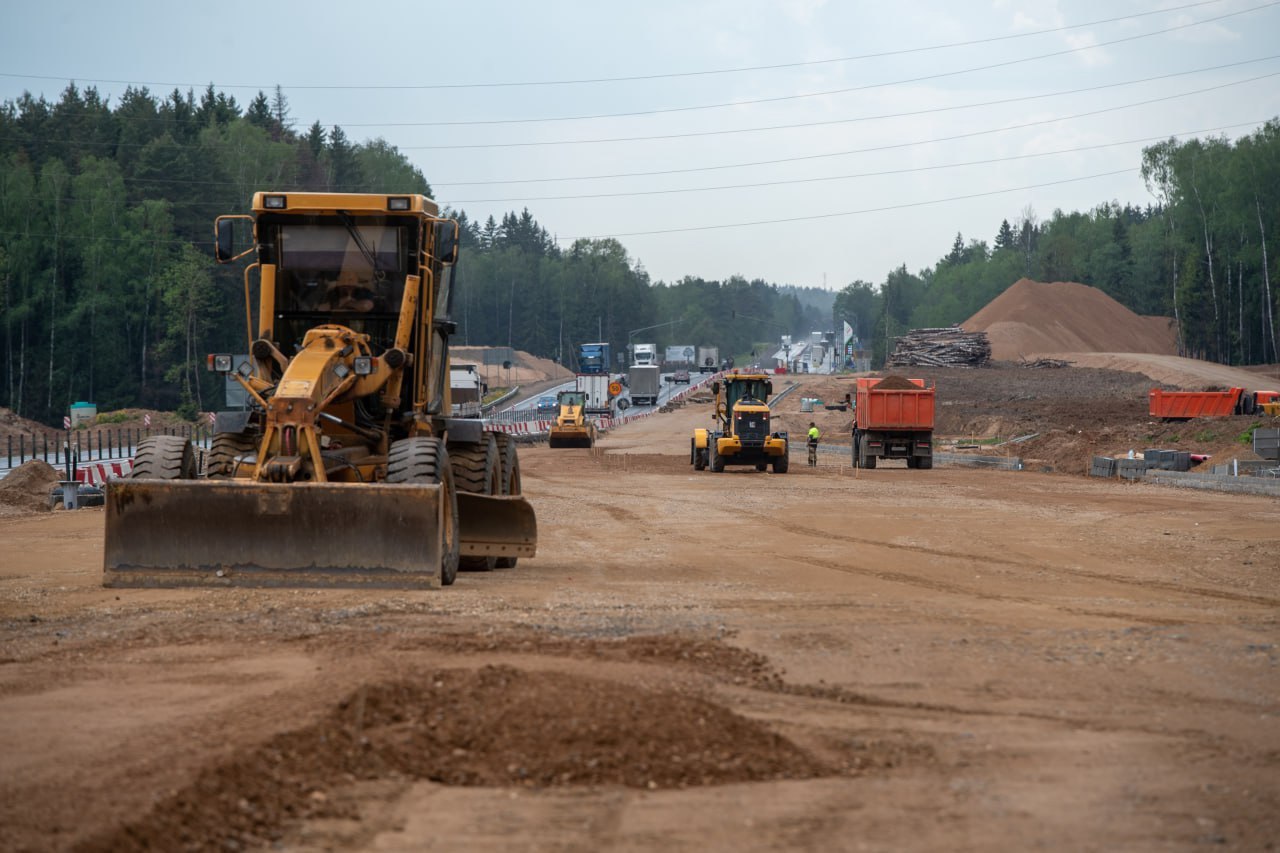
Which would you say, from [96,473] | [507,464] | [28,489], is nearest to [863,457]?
[96,473]

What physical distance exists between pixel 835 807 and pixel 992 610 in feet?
20.0

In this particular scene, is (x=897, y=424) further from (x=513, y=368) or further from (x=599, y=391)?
(x=513, y=368)

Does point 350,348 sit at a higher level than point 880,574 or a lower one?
higher

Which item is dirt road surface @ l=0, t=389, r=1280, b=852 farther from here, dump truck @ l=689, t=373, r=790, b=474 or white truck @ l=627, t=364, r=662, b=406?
white truck @ l=627, t=364, r=662, b=406

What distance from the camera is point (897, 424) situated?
38.7 metres

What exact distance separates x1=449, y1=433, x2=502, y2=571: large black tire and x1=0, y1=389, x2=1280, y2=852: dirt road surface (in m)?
0.41

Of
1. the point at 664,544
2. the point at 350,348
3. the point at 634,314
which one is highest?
the point at 634,314

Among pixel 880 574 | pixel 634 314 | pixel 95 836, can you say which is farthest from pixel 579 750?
pixel 634 314

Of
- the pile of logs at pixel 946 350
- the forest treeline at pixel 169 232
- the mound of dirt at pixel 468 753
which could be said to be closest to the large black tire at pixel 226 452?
the mound of dirt at pixel 468 753

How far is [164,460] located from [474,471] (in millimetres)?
2978

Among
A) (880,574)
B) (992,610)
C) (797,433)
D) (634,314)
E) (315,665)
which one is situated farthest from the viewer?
(634,314)

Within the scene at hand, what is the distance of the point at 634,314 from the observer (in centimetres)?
18750

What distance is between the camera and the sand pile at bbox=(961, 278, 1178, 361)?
10712cm

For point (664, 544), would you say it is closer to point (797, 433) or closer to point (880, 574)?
point (880, 574)
